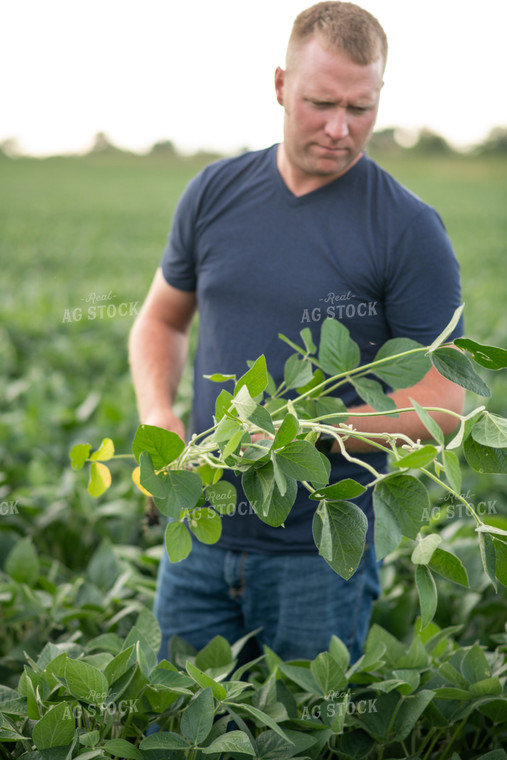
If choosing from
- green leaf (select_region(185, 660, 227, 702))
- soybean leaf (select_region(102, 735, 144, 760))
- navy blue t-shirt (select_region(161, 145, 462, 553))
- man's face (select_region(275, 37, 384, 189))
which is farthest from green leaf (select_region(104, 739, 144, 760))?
man's face (select_region(275, 37, 384, 189))

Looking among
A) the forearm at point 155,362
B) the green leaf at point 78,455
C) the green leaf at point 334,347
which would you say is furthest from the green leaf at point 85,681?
the forearm at point 155,362

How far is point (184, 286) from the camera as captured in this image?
5.68 ft

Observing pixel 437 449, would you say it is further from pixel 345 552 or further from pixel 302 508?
pixel 302 508

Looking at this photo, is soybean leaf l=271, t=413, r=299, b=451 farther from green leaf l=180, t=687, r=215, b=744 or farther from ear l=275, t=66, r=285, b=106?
ear l=275, t=66, r=285, b=106

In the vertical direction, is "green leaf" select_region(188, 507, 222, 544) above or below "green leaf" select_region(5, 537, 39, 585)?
above

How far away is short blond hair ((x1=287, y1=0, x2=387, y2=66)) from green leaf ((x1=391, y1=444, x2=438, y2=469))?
0.88m

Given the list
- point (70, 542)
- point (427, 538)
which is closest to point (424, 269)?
point (427, 538)

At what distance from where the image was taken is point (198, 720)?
98 cm

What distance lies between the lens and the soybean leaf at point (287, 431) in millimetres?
774

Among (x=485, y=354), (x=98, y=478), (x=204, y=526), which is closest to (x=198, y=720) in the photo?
(x=204, y=526)

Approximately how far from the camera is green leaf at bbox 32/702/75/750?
95cm

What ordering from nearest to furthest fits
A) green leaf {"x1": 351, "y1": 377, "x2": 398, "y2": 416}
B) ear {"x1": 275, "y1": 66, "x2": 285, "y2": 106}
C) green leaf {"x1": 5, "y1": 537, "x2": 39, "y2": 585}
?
green leaf {"x1": 351, "y1": 377, "x2": 398, "y2": 416}, ear {"x1": 275, "y1": 66, "x2": 285, "y2": 106}, green leaf {"x1": 5, "y1": 537, "x2": 39, "y2": 585}

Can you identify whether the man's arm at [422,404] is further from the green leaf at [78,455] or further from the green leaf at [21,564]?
the green leaf at [21,564]

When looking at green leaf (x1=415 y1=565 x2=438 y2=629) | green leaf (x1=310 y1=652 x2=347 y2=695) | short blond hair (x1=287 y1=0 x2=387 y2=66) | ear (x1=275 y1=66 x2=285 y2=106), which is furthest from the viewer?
ear (x1=275 y1=66 x2=285 y2=106)
